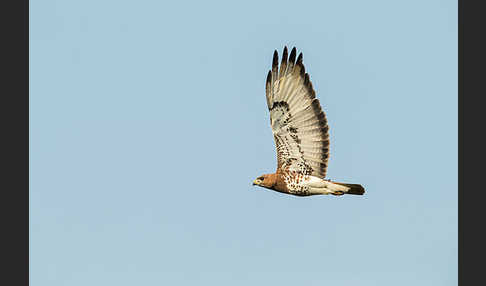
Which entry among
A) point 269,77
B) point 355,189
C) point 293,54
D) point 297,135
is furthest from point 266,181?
point 293,54

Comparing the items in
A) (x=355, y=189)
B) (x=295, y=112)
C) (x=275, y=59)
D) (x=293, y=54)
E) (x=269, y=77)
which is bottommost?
(x=355, y=189)

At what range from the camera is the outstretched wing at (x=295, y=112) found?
22797mm

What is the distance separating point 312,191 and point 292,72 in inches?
109

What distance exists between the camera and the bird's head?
23422 millimetres

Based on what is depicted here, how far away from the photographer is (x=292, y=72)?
74.9 feet

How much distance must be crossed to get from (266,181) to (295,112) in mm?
1788

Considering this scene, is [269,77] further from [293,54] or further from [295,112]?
[295,112]

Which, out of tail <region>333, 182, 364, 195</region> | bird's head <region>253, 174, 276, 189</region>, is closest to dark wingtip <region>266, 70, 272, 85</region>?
bird's head <region>253, 174, 276, 189</region>

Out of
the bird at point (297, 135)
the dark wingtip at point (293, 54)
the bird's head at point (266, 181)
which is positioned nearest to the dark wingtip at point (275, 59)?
the bird at point (297, 135)

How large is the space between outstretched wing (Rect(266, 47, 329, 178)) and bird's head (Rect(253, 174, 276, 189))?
2.32 feet

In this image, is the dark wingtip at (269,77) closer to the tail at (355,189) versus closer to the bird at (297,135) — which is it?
the bird at (297,135)

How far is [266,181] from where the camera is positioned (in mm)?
23453

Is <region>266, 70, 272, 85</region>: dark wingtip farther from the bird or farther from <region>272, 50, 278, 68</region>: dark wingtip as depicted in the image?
<region>272, 50, 278, 68</region>: dark wingtip

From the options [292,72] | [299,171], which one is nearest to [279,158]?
[299,171]
